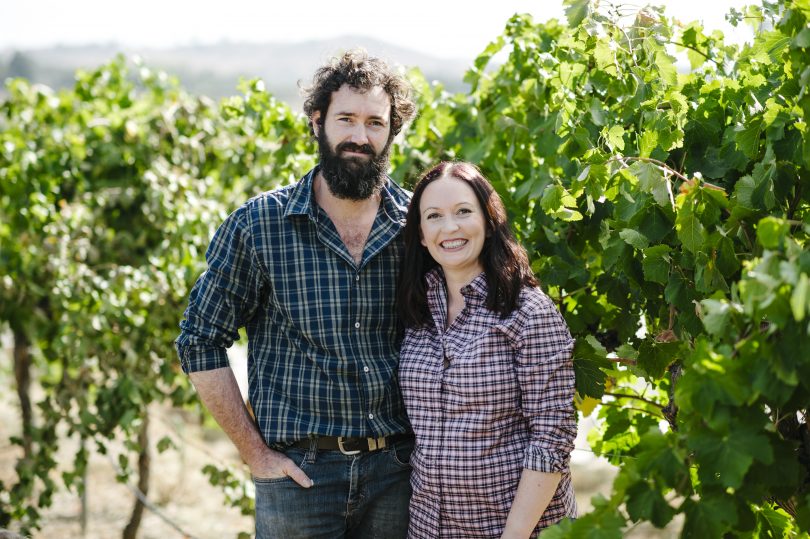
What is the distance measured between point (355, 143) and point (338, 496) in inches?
41.4

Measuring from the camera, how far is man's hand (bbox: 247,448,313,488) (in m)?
2.58

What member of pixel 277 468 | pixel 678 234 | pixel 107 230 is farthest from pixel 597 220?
pixel 107 230

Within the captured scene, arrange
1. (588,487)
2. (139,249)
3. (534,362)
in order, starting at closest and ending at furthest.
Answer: (534,362) → (139,249) → (588,487)

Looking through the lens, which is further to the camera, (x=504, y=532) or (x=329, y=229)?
(x=329, y=229)

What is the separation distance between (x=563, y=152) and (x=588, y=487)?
3.57 m

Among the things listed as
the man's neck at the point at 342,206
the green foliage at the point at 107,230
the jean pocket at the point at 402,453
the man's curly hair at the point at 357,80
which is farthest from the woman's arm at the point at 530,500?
the green foliage at the point at 107,230

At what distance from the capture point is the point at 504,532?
2.34 metres

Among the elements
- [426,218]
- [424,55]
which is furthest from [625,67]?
[424,55]

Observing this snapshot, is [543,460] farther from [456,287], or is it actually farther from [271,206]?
[271,206]

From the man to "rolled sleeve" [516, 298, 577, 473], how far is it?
476 mm

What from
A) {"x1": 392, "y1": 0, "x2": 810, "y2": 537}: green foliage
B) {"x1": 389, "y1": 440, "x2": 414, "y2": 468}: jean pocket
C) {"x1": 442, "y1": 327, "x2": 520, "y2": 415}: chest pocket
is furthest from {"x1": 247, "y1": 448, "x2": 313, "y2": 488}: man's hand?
{"x1": 392, "y1": 0, "x2": 810, "y2": 537}: green foliage

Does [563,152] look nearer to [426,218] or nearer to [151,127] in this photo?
[426,218]

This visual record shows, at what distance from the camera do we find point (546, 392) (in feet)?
7.63

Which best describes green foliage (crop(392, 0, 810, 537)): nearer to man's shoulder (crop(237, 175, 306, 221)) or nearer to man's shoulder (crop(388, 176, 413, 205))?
man's shoulder (crop(388, 176, 413, 205))
